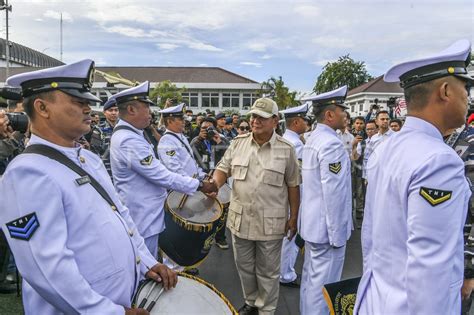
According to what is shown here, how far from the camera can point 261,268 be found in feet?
12.3

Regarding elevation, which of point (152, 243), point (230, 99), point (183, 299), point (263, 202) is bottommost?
point (152, 243)

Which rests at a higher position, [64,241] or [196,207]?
[64,241]

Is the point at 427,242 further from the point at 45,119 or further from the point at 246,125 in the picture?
the point at 246,125

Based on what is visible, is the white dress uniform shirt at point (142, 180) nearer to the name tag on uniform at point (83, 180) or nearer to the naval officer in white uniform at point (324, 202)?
the naval officer in white uniform at point (324, 202)

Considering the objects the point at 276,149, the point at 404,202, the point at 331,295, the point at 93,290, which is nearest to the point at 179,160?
the point at 276,149

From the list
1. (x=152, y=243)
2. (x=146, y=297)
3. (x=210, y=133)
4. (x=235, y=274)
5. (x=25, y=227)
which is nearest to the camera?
(x=25, y=227)

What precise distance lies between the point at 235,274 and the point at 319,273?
1930 millimetres

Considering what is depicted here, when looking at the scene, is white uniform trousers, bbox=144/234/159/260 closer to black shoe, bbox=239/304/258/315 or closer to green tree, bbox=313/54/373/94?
black shoe, bbox=239/304/258/315

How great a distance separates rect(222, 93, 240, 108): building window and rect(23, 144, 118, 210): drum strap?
54.4 meters

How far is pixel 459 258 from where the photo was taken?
1.57 m

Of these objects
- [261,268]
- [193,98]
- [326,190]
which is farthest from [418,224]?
[193,98]

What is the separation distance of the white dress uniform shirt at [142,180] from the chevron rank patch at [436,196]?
103 inches

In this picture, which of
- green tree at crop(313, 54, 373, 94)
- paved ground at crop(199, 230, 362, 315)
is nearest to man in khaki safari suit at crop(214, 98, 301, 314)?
paved ground at crop(199, 230, 362, 315)

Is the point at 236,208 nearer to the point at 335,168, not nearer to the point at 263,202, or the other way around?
the point at 263,202
